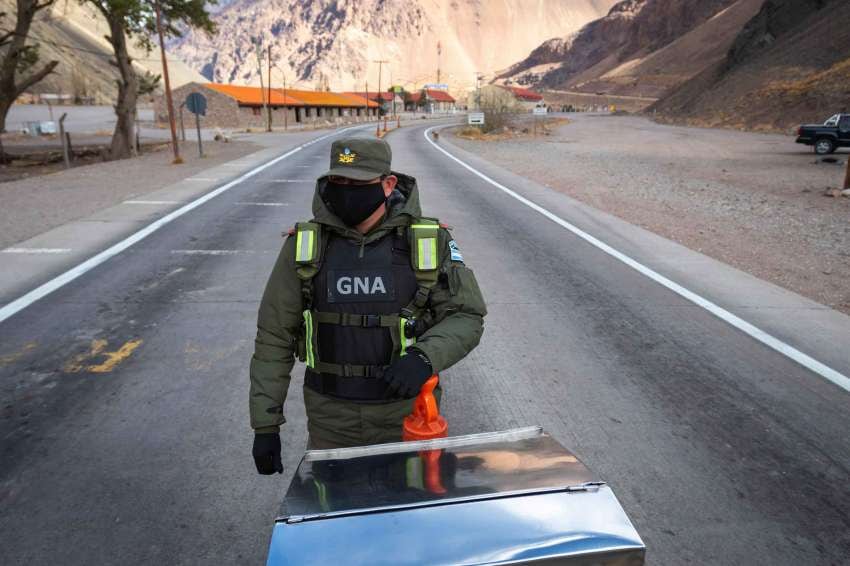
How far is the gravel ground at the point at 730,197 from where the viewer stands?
8.77 m

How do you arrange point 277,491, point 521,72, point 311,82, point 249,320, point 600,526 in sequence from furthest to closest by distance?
point 521,72 → point 311,82 → point 249,320 → point 277,491 → point 600,526

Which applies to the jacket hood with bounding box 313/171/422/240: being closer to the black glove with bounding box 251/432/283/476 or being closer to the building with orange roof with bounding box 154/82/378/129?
the black glove with bounding box 251/432/283/476

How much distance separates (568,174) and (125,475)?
1816 cm

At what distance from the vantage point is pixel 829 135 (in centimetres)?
2483

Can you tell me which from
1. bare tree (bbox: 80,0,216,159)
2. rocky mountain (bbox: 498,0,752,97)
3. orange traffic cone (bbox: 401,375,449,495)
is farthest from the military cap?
rocky mountain (bbox: 498,0,752,97)

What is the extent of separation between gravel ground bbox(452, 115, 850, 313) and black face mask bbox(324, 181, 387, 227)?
6.42 m

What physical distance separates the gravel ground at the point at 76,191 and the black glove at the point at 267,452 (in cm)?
878

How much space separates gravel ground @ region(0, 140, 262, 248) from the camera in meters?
10.8

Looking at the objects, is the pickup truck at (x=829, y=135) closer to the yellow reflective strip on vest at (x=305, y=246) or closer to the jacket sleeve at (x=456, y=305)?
the jacket sleeve at (x=456, y=305)

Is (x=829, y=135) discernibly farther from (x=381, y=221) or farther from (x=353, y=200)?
(x=353, y=200)

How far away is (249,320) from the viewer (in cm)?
593

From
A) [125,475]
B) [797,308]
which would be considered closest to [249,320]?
[125,475]

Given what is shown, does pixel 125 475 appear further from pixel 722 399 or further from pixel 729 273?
pixel 729 273

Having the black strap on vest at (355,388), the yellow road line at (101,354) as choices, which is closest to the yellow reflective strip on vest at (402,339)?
the black strap on vest at (355,388)
